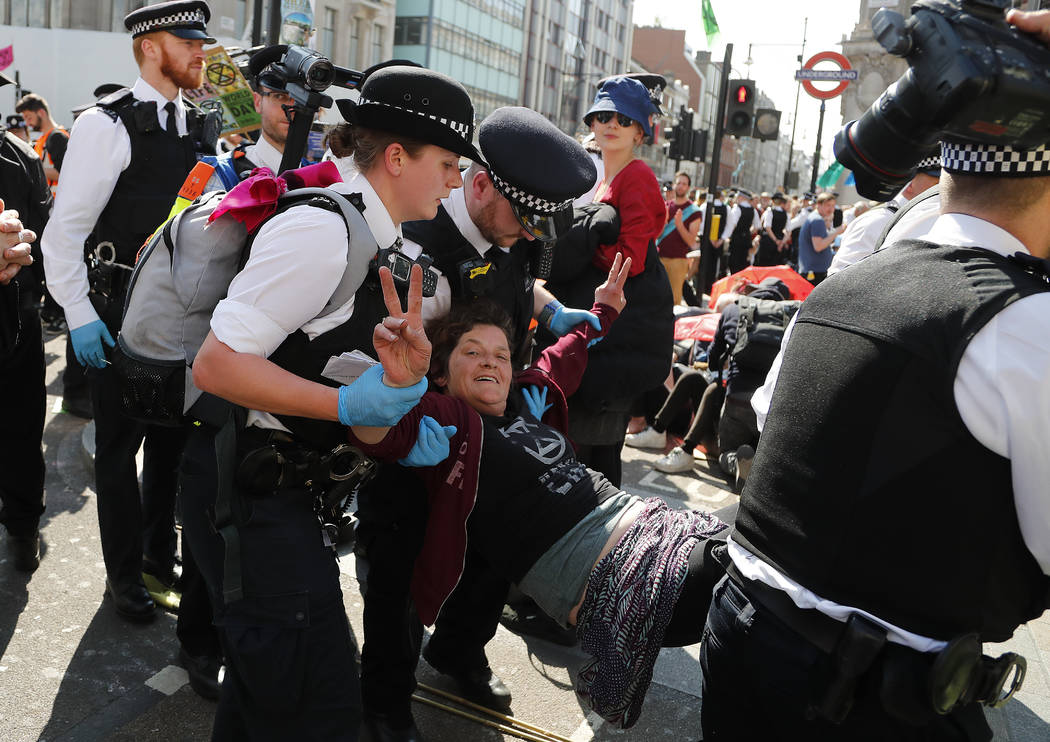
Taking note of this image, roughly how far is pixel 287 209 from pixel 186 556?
6.00 feet

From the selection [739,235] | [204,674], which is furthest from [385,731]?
[739,235]

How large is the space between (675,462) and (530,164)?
144 inches

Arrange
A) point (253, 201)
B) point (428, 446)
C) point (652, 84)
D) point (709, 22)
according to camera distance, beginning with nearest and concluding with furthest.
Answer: point (253, 201) < point (428, 446) < point (652, 84) < point (709, 22)

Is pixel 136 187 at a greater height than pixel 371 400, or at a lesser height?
greater

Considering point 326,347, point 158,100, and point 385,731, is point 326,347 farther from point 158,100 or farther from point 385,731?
point 158,100

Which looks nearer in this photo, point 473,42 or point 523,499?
point 523,499

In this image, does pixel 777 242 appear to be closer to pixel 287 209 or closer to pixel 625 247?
pixel 625 247

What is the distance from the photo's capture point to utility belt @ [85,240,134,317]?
3549 mm

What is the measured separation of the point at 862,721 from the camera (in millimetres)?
1603

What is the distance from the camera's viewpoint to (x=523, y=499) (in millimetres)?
2607

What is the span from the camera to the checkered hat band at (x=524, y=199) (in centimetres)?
286

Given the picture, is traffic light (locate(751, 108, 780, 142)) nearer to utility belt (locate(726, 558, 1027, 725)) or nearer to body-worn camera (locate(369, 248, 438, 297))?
body-worn camera (locate(369, 248, 438, 297))

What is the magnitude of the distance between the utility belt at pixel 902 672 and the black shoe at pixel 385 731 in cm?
156

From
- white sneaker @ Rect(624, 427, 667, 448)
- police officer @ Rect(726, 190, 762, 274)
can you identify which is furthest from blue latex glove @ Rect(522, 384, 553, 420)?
police officer @ Rect(726, 190, 762, 274)
